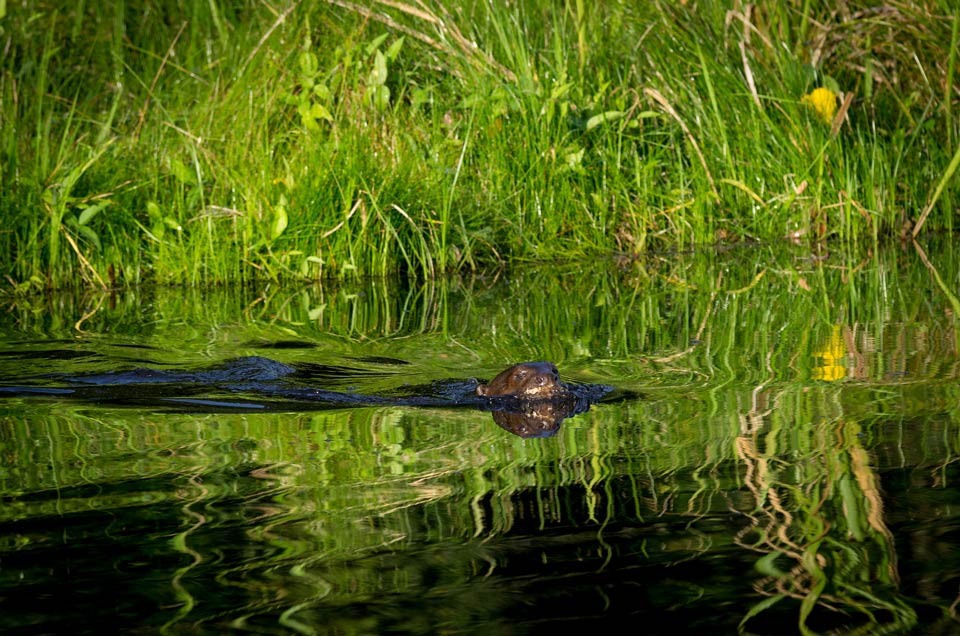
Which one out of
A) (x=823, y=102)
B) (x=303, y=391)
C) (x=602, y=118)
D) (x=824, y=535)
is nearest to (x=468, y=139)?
(x=602, y=118)

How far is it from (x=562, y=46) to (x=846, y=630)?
7.17 metres

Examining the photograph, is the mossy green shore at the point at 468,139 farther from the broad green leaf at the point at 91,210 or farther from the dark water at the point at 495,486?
the dark water at the point at 495,486

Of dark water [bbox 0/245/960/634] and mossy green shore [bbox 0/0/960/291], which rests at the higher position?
mossy green shore [bbox 0/0/960/291]

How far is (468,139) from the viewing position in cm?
826

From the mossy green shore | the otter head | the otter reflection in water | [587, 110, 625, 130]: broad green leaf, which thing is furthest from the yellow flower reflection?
[587, 110, 625, 130]: broad green leaf

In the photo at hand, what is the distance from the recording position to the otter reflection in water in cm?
429

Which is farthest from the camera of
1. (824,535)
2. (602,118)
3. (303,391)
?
(602,118)

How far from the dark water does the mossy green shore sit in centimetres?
191

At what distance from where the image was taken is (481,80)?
28.0 ft

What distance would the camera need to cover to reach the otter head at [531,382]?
434 cm

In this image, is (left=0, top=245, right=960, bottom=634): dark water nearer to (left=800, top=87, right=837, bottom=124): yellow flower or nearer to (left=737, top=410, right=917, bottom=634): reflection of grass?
(left=737, top=410, right=917, bottom=634): reflection of grass

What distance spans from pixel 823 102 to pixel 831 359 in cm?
463

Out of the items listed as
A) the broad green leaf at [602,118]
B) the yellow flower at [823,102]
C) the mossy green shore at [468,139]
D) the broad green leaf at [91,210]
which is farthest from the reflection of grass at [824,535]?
the yellow flower at [823,102]

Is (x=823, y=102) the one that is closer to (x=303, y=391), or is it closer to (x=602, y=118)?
(x=602, y=118)
